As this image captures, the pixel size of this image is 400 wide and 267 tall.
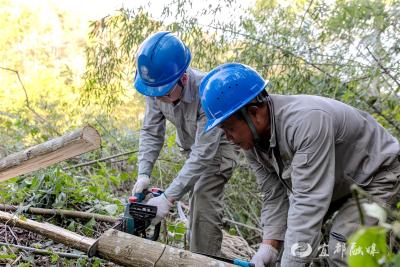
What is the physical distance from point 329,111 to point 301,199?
453 millimetres

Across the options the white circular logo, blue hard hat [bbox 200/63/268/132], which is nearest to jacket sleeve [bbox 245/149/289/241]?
blue hard hat [bbox 200/63/268/132]

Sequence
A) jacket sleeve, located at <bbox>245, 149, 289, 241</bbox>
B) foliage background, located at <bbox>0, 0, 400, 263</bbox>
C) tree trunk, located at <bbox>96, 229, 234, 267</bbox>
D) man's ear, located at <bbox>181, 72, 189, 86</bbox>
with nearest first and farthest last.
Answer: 1. tree trunk, located at <bbox>96, 229, 234, 267</bbox>
2. jacket sleeve, located at <bbox>245, 149, 289, 241</bbox>
3. man's ear, located at <bbox>181, 72, 189, 86</bbox>
4. foliage background, located at <bbox>0, 0, 400, 263</bbox>

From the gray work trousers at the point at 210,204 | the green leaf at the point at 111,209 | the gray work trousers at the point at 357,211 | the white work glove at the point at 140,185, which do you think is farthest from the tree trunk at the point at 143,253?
the green leaf at the point at 111,209

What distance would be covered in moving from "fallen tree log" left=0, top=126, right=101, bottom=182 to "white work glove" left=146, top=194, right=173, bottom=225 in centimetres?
57

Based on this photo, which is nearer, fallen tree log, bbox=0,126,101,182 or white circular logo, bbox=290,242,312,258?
white circular logo, bbox=290,242,312,258

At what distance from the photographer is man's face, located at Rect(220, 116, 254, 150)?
7.79 ft

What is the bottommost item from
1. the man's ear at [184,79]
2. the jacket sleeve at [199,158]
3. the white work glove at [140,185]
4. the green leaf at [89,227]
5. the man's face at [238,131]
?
the green leaf at [89,227]

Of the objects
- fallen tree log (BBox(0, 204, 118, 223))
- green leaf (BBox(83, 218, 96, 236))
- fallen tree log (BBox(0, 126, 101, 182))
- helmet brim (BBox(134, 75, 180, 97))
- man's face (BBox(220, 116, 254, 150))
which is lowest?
green leaf (BBox(83, 218, 96, 236))

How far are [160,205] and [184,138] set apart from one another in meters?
0.70

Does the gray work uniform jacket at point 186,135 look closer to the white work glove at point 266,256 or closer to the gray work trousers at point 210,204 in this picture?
the gray work trousers at point 210,204

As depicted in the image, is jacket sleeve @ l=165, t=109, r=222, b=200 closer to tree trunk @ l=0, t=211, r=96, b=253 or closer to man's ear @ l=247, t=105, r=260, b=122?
tree trunk @ l=0, t=211, r=96, b=253

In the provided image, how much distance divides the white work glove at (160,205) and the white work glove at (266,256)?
2.39ft

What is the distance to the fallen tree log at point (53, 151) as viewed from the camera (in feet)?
9.29

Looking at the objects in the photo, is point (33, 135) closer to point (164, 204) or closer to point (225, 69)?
point (164, 204)
